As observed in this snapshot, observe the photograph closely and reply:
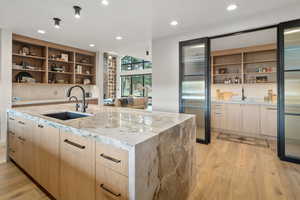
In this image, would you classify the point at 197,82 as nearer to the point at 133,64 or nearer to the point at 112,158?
the point at 112,158

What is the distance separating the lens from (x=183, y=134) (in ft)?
4.83

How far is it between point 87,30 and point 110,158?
339 centimetres

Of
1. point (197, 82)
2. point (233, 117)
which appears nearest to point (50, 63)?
point (197, 82)

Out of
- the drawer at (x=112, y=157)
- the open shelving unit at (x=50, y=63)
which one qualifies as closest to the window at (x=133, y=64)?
the open shelving unit at (x=50, y=63)

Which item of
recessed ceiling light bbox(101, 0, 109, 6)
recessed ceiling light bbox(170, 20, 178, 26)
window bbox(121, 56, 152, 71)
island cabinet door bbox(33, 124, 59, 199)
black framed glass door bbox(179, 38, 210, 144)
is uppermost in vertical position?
window bbox(121, 56, 152, 71)

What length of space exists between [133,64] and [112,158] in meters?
9.32

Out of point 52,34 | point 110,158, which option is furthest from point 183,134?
point 52,34

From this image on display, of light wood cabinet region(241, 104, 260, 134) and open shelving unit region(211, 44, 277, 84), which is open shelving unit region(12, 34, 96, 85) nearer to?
open shelving unit region(211, 44, 277, 84)

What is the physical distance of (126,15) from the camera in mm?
2744

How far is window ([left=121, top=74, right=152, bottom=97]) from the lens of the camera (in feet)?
31.2

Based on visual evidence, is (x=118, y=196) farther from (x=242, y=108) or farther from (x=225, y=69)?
(x=225, y=69)

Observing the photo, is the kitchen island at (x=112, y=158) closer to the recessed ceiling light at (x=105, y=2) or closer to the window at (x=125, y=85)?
the recessed ceiling light at (x=105, y=2)


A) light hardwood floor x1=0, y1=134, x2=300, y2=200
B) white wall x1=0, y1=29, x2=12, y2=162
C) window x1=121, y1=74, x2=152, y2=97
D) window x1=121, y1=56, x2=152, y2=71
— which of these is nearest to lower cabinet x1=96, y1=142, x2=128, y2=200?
light hardwood floor x1=0, y1=134, x2=300, y2=200

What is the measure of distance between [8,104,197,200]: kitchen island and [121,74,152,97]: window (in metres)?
7.83
